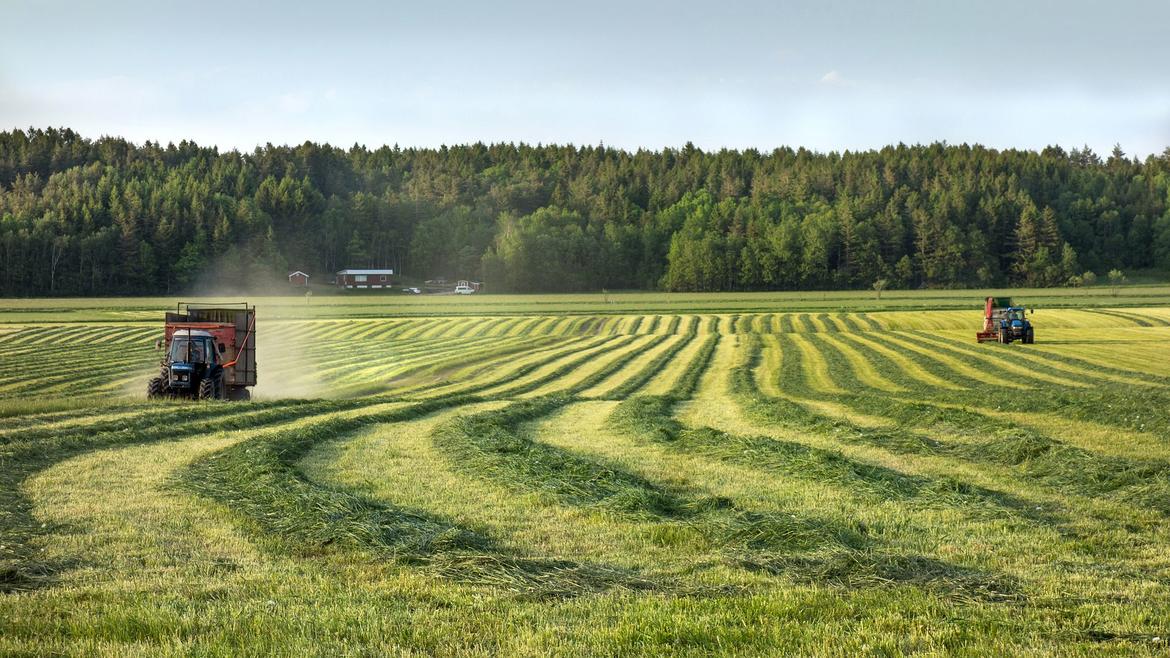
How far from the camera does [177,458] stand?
55.1 feet

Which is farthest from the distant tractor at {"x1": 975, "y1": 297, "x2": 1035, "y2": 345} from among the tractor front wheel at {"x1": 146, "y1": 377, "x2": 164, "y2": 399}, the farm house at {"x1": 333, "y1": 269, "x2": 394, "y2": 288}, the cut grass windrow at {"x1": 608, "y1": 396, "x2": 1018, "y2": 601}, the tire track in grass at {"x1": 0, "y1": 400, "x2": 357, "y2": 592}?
the farm house at {"x1": 333, "y1": 269, "x2": 394, "y2": 288}

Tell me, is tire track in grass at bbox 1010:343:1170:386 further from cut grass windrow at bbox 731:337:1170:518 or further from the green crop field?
cut grass windrow at bbox 731:337:1170:518

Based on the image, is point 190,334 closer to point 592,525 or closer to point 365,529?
point 365,529

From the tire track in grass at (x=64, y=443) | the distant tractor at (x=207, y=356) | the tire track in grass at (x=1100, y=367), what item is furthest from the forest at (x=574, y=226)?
the tire track in grass at (x=64, y=443)

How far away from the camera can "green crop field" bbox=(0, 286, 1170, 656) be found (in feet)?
23.9

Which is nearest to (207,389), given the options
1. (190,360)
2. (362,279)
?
(190,360)

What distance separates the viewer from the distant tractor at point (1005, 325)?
50.2 m

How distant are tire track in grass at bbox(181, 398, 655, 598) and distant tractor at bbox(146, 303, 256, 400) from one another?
12315 mm

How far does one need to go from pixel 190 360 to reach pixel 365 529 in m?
19.9

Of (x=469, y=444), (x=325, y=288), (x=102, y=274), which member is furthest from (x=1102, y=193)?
(x=469, y=444)

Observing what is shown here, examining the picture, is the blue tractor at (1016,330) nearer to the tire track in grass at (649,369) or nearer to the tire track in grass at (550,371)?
the tire track in grass at (649,369)

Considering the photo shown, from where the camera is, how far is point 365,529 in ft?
34.7

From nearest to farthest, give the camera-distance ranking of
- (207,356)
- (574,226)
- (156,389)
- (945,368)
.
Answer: (156,389) → (207,356) → (945,368) → (574,226)

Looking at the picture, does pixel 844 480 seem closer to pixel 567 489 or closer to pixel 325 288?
pixel 567 489
